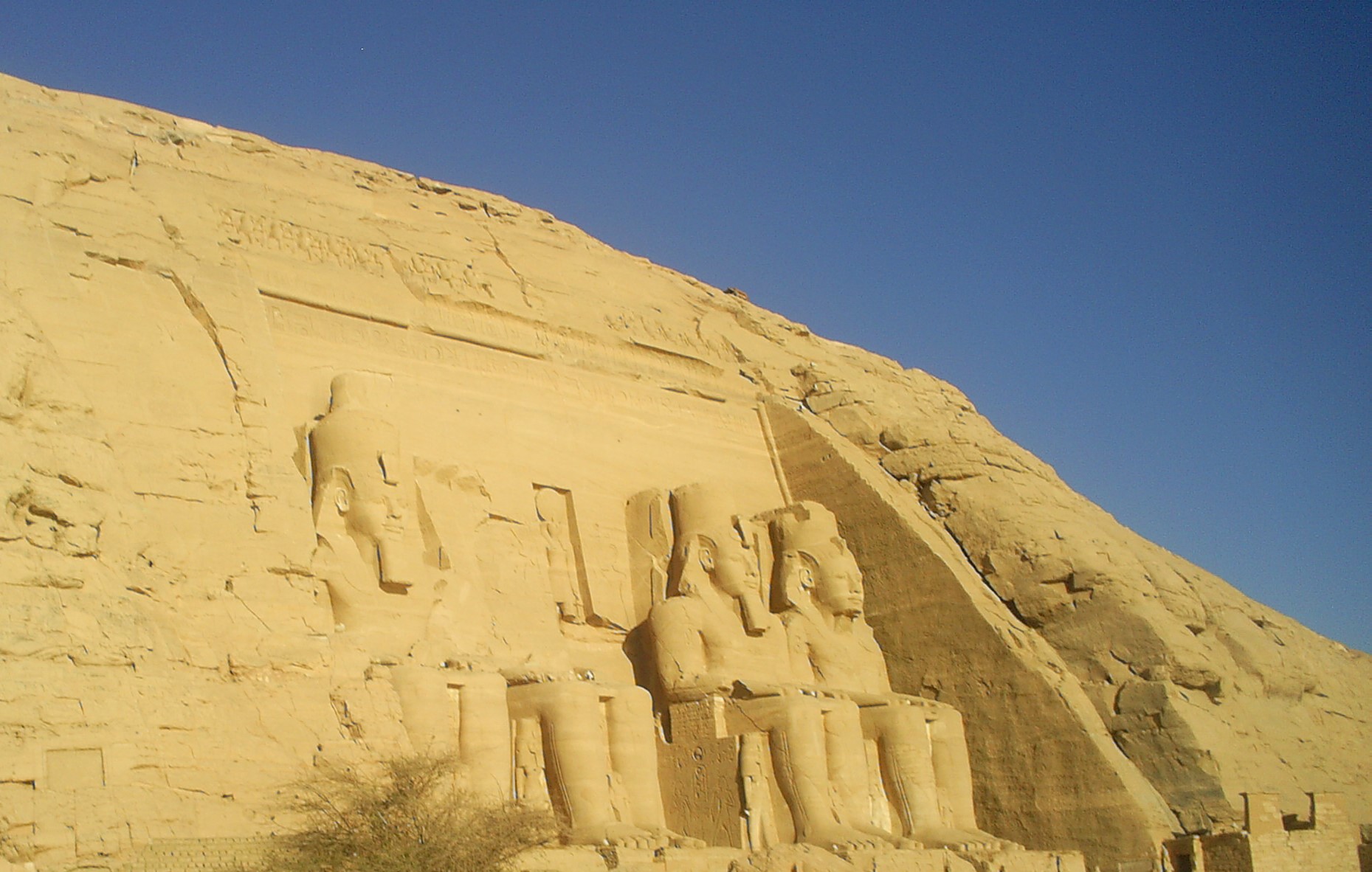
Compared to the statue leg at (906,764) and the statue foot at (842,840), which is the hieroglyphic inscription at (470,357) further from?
the statue foot at (842,840)

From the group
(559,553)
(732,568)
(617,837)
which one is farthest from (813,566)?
(617,837)

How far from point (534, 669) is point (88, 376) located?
3807 millimetres

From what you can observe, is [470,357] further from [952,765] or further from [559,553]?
[952,765]

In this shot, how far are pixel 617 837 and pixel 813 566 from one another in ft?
13.7

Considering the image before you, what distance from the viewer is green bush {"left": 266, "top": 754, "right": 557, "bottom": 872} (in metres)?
8.50

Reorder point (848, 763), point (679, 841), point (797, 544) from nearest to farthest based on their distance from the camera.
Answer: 1. point (679, 841)
2. point (848, 763)
3. point (797, 544)

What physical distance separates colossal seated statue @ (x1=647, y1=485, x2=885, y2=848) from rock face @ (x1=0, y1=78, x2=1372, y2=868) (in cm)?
3

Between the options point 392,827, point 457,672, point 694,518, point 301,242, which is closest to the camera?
point 392,827

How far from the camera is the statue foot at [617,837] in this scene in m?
10.7

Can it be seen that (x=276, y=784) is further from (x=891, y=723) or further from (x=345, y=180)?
(x=345, y=180)

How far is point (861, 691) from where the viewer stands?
13.8 metres

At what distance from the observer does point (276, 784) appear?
8.76 meters

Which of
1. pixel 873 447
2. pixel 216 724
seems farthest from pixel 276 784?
pixel 873 447

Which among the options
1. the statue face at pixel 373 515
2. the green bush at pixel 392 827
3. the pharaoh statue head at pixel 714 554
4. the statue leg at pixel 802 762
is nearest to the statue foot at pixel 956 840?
the statue leg at pixel 802 762
